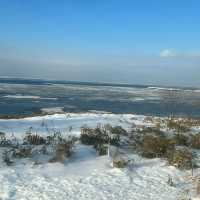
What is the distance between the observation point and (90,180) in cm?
683

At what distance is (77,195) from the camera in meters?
6.21

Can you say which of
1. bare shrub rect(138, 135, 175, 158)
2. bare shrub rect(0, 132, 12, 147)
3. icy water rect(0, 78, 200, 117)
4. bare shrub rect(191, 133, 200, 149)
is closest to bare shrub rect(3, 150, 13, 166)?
bare shrub rect(0, 132, 12, 147)

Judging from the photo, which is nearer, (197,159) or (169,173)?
(169,173)

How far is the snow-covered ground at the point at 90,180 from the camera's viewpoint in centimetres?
622

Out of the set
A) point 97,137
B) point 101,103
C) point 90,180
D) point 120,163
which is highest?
point 97,137

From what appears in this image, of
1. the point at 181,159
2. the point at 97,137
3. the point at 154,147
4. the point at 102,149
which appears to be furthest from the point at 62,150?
the point at 181,159

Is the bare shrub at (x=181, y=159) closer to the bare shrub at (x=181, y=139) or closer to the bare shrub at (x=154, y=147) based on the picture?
the bare shrub at (x=154, y=147)

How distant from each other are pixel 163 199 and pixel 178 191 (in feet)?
1.51

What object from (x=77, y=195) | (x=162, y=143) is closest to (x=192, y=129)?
(x=162, y=143)

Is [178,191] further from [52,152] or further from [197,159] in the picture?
[52,152]

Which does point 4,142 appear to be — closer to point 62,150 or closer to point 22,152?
point 22,152

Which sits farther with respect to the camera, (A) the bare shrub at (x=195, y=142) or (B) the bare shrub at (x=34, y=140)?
(A) the bare shrub at (x=195, y=142)

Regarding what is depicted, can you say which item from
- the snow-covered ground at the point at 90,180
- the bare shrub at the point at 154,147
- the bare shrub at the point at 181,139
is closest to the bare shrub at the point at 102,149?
the snow-covered ground at the point at 90,180

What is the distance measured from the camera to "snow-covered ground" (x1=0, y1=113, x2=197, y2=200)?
Answer: 622cm
